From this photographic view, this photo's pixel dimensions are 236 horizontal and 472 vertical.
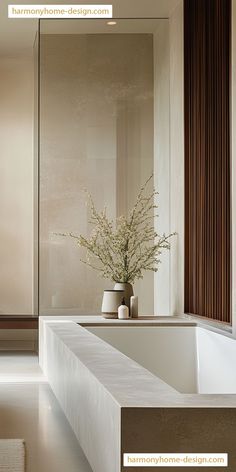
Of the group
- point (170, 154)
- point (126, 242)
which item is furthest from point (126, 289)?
point (170, 154)

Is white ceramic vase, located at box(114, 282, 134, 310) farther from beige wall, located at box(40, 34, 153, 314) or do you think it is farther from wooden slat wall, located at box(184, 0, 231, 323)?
beige wall, located at box(40, 34, 153, 314)

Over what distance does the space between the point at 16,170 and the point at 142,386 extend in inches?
241

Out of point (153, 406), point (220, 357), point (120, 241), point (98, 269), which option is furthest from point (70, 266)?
point (153, 406)

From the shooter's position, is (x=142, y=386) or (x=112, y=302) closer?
(x=142, y=386)

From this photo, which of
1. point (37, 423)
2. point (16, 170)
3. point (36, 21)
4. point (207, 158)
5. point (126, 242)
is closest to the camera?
point (37, 423)

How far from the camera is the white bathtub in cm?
459

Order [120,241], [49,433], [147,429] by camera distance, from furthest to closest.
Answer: [120,241] → [49,433] → [147,429]

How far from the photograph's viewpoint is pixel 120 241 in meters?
6.11

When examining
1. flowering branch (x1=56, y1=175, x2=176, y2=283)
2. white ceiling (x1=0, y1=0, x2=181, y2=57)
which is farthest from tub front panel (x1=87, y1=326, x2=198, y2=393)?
white ceiling (x1=0, y1=0, x2=181, y2=57)

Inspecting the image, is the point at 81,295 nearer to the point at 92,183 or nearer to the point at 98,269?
the point at 98,269

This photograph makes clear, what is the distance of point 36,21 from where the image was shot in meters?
6.98

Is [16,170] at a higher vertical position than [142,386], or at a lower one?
higher

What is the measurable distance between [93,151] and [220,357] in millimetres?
2736

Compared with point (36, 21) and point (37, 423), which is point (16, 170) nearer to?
point (36, 21)
